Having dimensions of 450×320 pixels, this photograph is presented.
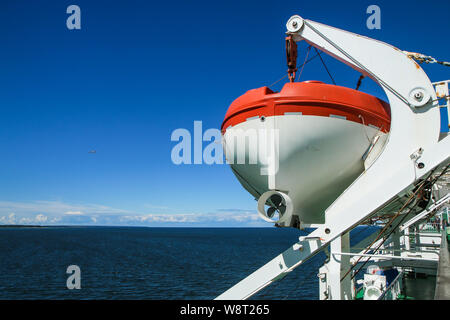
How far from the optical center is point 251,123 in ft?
18.5

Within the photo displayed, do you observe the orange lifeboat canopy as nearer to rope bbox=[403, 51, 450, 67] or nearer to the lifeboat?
the lifeboat

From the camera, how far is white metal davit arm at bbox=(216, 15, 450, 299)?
181 inches

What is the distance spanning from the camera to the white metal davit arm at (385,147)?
460 centimetres

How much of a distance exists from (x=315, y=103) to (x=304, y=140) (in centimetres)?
64

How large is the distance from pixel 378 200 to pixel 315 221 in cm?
173

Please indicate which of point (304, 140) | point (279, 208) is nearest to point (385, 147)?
point (304, 140)

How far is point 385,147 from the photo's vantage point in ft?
16.2

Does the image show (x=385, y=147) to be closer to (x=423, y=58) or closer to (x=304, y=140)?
(x=304, y=140)

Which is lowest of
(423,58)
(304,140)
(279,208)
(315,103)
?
(279,208)

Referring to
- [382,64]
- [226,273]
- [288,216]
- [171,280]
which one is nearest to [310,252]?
[288,216]

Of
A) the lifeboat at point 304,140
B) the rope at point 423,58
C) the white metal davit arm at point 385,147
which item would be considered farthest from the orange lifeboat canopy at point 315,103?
the rope at point 423,58

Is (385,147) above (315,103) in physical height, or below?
below

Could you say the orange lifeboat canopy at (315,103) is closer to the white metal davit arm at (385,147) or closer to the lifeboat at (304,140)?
the lifeboat at (304,140)

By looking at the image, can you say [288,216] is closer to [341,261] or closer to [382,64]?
[341,261]
